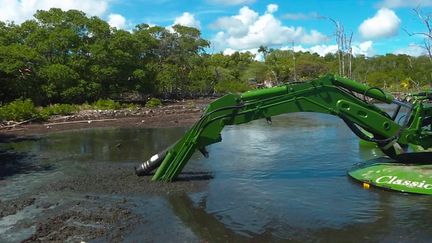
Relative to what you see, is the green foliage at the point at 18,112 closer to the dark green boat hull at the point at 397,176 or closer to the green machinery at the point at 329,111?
the green machinery at the point at 329,111

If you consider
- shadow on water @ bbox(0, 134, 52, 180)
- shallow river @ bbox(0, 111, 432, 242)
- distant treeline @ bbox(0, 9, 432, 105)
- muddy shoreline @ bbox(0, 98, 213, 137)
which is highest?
distant treeline @ bbox(0, 9, 432, 105)

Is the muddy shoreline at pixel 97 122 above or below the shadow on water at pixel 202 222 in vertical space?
above

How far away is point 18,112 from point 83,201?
2690 centimetres

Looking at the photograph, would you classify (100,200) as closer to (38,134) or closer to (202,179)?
(202,179)

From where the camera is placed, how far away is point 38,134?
95.8ft

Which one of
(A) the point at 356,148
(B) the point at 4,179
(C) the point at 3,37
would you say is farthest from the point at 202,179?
(C) the point at 3,37

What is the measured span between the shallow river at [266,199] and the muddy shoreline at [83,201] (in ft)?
0.39

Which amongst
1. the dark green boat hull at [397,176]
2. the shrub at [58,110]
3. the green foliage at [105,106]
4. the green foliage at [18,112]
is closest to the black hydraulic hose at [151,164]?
the dark green boat hull at [397,176]

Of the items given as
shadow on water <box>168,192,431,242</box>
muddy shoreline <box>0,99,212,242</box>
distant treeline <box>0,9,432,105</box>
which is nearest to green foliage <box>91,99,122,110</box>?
distant treeline <box>0,9,432,105</box>

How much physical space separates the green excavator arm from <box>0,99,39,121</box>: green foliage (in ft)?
88.5

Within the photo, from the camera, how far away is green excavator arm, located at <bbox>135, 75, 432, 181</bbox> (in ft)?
39.4

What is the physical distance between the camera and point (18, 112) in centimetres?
3572

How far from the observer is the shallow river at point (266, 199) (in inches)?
359

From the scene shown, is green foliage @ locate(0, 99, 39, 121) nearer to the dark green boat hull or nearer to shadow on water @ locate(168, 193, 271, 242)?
shadow on water @ locate(168, 193, 271, 242)
